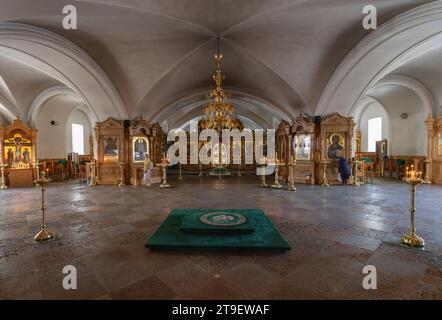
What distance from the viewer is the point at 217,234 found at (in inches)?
144

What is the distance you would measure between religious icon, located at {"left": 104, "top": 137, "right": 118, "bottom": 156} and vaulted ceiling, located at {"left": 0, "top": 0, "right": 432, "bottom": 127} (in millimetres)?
1647

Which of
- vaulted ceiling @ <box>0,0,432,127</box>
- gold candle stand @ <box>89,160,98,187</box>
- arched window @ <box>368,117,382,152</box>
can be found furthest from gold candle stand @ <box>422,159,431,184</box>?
gold candle stand @ <box>89,160,98,187</box>

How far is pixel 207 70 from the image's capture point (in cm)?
1007

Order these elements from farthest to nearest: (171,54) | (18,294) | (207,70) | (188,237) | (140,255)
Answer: (207,70)
(171,54)
(188,237)
(140,255)
(18,294)

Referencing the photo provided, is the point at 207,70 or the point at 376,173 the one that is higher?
the point at 207,70

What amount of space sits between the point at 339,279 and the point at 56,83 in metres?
13.9

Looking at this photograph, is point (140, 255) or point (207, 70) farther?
point (207, 70)

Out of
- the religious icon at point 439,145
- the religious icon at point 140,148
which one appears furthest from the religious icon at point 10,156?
the religious icon at point 439,145

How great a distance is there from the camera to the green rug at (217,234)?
3.16 m

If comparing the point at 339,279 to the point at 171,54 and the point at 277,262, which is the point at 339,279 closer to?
the point at 277,262

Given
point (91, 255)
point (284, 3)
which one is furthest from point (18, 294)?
point (284, 3)

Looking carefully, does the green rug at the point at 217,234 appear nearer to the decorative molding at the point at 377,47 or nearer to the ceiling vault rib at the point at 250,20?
the ceiling vault rib at the point at 250,20

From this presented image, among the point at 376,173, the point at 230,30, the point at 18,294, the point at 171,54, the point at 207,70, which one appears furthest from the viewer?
the point at 376,173

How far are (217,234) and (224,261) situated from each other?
82cm
